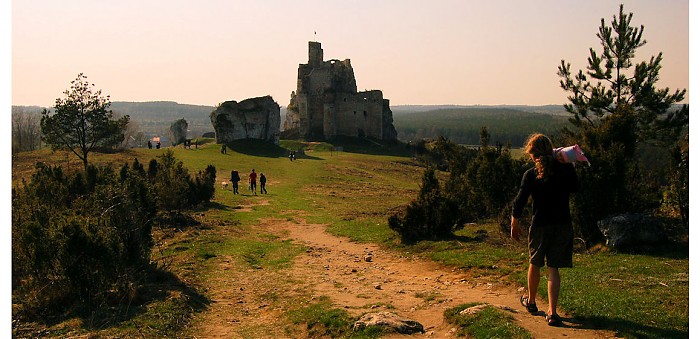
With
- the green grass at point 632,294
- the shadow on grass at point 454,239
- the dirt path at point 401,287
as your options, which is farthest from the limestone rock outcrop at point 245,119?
the green grass at point 632,294

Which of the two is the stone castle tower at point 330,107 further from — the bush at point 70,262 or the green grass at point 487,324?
the green grass at point 487,324

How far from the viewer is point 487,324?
7.79 m

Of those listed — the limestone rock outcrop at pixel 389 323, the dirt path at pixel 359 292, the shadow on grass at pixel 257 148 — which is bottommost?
the dirt path at pixel 359 292

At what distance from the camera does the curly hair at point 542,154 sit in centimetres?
738

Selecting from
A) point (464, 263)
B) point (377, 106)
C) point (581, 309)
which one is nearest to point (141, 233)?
point (464, 263)

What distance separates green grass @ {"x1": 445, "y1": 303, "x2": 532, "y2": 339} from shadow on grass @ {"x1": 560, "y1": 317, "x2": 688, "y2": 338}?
2.53 feet

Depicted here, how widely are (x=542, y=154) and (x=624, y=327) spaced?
2.59m

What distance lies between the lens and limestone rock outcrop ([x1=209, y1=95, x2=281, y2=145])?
61.6 meters

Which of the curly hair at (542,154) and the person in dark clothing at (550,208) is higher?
the curly hair at (542,154)

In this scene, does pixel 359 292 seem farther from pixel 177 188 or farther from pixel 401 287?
pixel 177 188

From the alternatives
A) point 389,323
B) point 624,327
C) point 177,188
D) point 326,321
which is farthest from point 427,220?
point 177,188

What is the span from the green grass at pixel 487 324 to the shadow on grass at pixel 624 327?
0.77 m

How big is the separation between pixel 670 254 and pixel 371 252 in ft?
25.5

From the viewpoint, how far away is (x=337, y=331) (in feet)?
28.9
